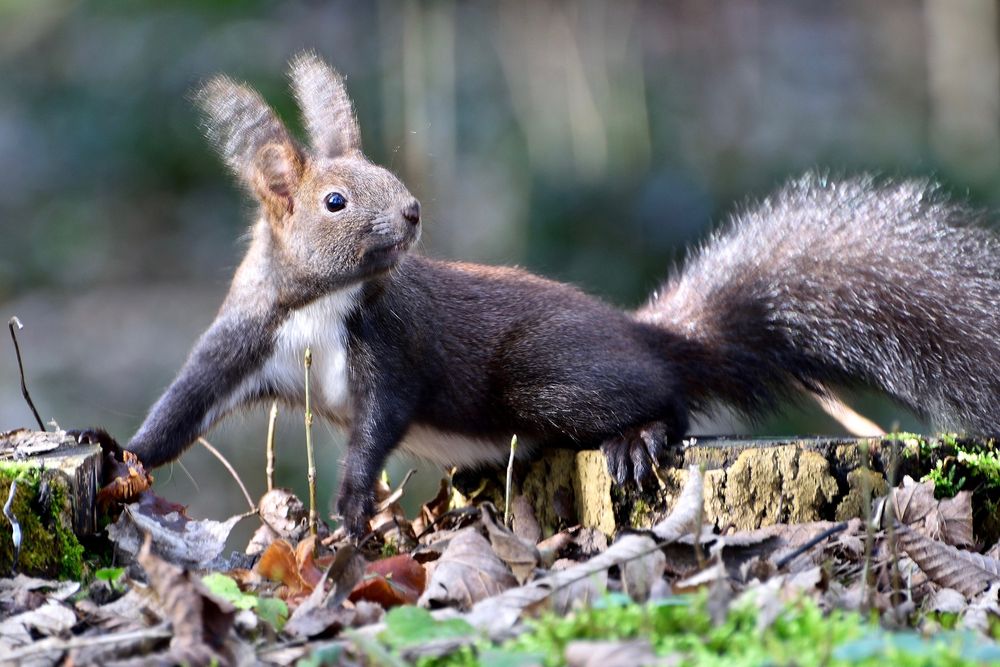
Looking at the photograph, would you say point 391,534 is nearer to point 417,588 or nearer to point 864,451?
point 417,588

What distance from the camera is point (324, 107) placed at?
13.3ft

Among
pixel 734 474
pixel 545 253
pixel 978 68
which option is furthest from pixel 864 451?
pixel 978 68

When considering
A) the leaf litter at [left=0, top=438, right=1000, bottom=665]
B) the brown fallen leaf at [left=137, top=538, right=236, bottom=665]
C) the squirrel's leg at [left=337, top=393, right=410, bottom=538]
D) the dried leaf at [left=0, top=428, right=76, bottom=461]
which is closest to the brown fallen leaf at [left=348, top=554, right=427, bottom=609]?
the leaf litter at [left=0, top=438, right=1000, bottom=665]

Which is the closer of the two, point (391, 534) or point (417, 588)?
point (417, 588)

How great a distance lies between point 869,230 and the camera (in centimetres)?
404

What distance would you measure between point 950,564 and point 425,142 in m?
5.60

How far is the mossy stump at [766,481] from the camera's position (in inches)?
127

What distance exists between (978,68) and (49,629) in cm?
821

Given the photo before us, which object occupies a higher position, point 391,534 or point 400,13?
point 400,13

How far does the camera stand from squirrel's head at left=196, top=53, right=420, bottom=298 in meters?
3.73

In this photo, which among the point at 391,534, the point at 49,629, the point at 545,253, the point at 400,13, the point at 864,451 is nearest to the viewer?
the point at 49,629

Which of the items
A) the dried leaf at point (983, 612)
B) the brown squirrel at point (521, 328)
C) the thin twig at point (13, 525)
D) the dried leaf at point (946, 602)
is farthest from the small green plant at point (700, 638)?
the brown squirrel at point (521, 328)

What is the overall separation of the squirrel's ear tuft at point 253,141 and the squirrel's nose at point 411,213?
0.39 metres

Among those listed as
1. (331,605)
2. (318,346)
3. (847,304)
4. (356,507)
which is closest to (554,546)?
(356,507)
